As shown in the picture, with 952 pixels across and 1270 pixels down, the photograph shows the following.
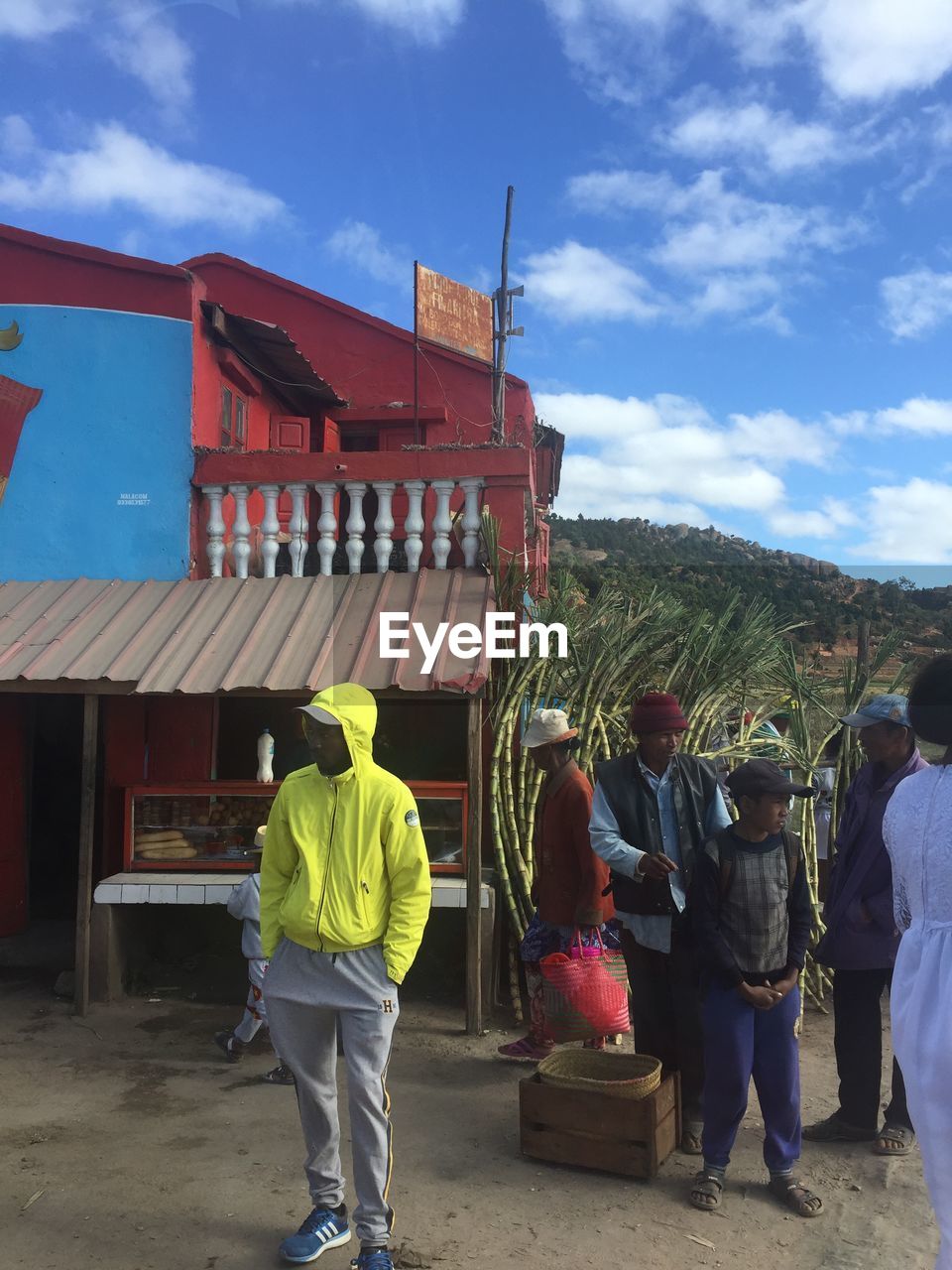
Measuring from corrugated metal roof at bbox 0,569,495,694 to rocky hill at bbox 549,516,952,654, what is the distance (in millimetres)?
2395

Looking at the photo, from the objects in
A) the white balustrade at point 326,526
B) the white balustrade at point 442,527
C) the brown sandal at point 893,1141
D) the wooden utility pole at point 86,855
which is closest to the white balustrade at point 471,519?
the white balustrade at point 442,527

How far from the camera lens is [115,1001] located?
21.4 ft

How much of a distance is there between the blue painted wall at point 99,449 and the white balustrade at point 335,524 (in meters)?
0.28

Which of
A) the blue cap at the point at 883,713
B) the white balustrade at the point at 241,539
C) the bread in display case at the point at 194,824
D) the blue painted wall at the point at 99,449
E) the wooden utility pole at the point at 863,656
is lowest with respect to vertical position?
the bread in display case at the point at 194,824

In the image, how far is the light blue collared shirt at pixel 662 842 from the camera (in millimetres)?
4353

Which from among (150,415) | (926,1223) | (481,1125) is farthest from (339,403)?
(926,1223)

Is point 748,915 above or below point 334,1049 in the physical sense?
above

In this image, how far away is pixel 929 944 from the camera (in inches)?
104

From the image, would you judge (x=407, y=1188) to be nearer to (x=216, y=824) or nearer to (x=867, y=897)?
(x=867, y=897)

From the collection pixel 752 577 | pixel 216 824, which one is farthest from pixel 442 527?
pixel 752 577

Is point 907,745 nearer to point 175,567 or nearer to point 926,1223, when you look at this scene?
point 926,1223

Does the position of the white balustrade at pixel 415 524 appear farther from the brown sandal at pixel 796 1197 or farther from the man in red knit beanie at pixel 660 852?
the brown sandal at pixel 796 1197

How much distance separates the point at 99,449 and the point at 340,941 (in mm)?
5557

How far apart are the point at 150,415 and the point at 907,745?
19.2ft
